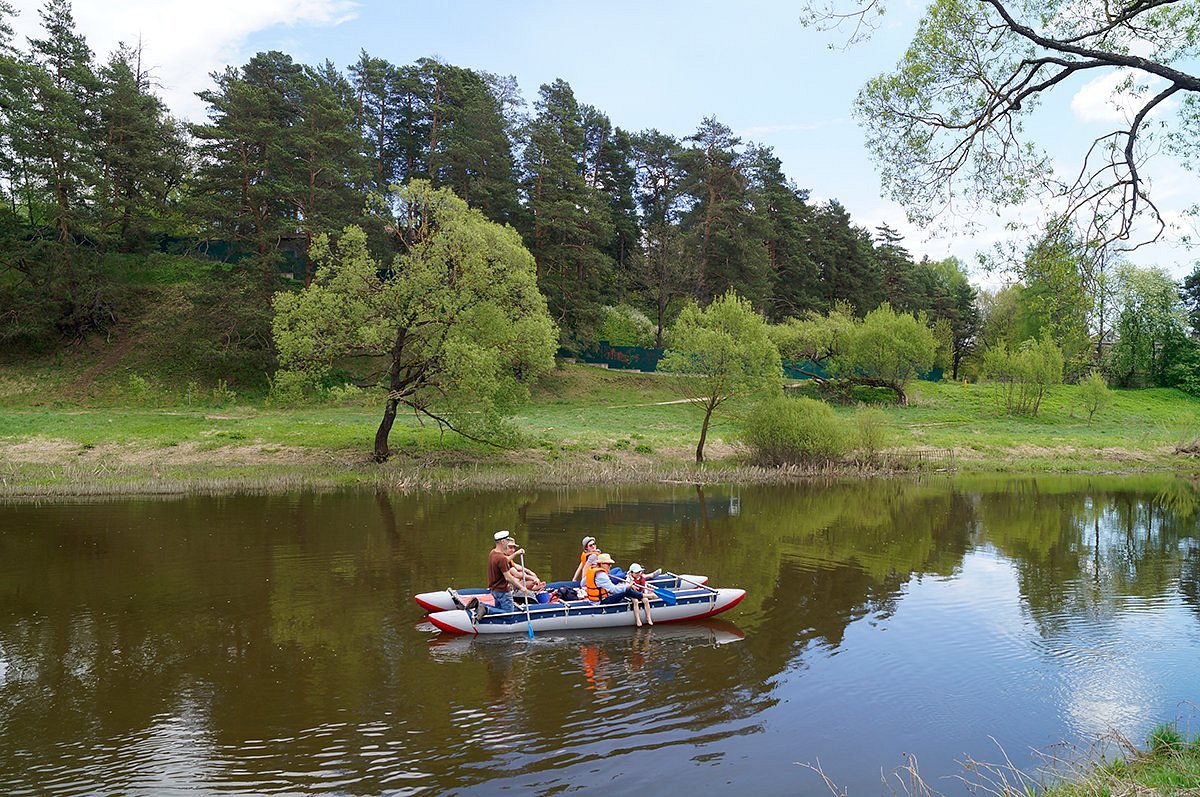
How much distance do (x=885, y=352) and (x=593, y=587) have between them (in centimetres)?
4284

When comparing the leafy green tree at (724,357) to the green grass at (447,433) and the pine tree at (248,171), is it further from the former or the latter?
the pine tree at (248,171)

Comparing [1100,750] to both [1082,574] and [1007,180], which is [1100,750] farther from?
[1082,574]

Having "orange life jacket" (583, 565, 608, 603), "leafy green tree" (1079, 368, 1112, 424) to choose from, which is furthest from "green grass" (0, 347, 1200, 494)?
"orange life jacket" (583, 565, 608, 603)

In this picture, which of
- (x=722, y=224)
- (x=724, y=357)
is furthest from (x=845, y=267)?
(x=724, y=357)

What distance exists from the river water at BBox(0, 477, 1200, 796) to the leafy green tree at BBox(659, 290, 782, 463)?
11.9m

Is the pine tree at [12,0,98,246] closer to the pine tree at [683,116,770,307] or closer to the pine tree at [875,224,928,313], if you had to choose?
the pine tree at [683,116,770,307]

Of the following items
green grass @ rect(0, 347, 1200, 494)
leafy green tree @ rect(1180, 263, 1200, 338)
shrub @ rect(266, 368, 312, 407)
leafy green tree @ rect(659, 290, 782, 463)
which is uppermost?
leafy green tree @ rect(1180, 263, 1200, 338)

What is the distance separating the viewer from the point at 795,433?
33.2 meters

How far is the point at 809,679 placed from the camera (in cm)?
1159

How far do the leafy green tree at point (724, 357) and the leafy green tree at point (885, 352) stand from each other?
20.6 m

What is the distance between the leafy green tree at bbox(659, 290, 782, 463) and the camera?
33812 mm

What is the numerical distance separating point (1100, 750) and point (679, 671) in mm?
5130

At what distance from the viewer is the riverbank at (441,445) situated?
28.5 m

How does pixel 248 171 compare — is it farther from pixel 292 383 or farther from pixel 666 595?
pixel 666 595
